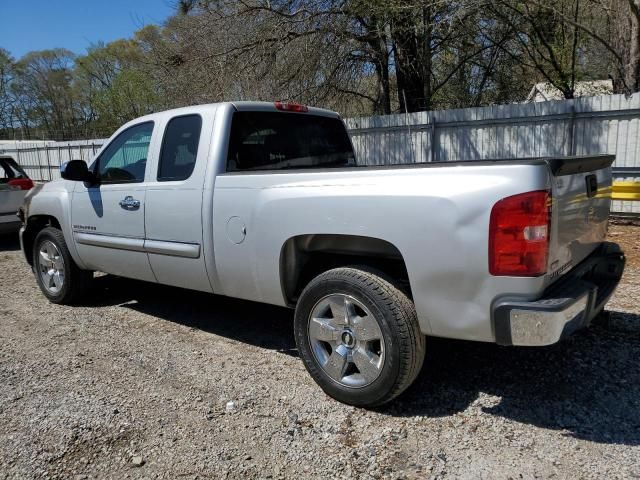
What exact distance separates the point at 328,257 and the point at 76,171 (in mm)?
2635

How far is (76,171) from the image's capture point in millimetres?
4906

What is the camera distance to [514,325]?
2.72 m

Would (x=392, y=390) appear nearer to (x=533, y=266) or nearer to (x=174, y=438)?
(x=533, y=266)

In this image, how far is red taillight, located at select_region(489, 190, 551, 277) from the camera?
2.64 meters

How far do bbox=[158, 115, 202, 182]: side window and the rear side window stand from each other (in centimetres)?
33

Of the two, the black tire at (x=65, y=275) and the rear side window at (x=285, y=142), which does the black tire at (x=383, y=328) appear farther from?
the black tire at (x=65, y=275)

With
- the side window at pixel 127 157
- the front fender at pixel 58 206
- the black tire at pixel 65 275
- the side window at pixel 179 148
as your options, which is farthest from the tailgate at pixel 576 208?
the black tire at pixel 65 275

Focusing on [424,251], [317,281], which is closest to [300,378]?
[317,281]

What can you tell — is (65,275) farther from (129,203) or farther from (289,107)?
(289,107)

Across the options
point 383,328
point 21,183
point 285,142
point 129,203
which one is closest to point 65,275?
point 129,203

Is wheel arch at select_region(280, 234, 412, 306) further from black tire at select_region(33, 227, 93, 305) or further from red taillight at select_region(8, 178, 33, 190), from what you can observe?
red taillight at select_region(8, 178, 33, 190)

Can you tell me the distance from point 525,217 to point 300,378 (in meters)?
1.95

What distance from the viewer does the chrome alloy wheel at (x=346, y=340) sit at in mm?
3213

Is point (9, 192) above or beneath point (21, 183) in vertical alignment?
beneath
